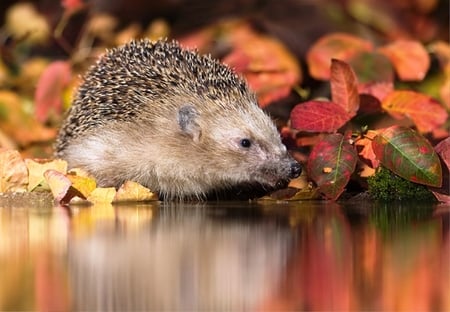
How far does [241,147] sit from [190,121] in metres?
0.31

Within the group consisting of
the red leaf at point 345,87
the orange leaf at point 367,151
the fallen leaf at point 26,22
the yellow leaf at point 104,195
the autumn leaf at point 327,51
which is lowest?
the yellow leaf at point 104,195

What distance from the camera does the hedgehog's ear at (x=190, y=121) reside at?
19.0 ft

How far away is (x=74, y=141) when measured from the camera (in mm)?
6121

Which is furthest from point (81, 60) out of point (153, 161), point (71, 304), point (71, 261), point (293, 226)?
point (71, 304)

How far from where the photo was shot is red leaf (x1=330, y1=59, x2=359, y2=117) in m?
6.29

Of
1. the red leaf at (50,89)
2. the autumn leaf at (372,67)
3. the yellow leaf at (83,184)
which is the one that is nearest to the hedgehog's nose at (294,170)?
the yellow leaf at (83,184)

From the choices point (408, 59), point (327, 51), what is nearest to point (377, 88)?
point (408, 59)

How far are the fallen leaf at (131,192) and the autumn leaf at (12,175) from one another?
0.65m

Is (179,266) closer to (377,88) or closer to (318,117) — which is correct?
(318,117)

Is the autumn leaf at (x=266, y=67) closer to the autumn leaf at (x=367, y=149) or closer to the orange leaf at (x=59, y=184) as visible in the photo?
the autumn leaf at (x=367, y=149)

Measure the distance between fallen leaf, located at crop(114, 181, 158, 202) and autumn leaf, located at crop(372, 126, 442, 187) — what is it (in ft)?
4.18

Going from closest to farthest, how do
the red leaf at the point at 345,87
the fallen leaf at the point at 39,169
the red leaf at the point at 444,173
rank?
the red leaf at the point at 444,173
the fallen leaf at the point at 39,169
the red leaf at the point at 345,87

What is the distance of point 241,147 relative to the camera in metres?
5.74

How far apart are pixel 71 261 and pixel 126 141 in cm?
221
